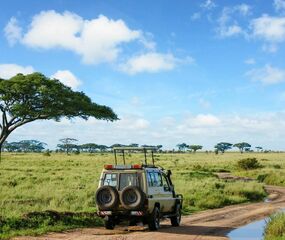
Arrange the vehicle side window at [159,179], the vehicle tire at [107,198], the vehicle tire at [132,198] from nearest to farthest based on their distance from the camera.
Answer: the vehicle tire at [132,198] → the vehicle tire at [107,198] → the vehicle side window at [159,179]

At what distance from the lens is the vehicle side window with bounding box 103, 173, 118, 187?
17812 mm

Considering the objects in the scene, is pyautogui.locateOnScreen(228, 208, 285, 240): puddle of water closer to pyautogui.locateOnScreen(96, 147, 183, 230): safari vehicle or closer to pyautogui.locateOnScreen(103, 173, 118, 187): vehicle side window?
pyautogui.locateOnScreen(96, 147, 183, 230): safari vehicle

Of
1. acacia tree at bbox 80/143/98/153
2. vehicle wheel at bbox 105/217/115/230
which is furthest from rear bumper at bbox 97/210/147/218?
acacia tree at bbox 80/143/98/153

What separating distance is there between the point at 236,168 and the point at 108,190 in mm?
55440

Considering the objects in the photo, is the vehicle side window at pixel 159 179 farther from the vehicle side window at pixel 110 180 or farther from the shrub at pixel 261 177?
the shrub at pixel 261 177

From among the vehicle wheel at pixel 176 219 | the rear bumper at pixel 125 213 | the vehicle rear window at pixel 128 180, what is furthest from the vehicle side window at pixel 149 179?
the vehicle wheel at pixel 176 219

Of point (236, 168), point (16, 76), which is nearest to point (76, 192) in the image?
point (16, 76)

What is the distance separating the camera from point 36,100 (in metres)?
30.1

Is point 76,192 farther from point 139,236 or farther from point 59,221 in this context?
point 139,236

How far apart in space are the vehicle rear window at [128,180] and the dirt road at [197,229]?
153 centimetres

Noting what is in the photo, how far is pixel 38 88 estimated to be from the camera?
2956 cm

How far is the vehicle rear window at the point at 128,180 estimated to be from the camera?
17.5m

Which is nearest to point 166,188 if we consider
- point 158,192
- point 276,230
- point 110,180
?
point 158,192

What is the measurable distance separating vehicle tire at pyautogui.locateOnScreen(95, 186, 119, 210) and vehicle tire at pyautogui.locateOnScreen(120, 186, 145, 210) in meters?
0.24
